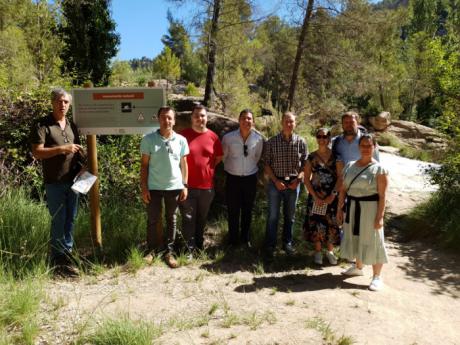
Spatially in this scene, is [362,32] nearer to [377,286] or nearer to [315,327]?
[377,286]

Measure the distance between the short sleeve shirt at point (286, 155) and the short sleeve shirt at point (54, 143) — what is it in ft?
7.36

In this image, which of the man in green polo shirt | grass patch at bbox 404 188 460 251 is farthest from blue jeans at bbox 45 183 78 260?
grass patch at bbox 404 188 460 251

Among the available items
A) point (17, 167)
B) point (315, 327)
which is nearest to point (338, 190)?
point (315, 327)

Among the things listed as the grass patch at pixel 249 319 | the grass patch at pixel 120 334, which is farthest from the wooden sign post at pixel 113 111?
the grass patch at pixel 120 334

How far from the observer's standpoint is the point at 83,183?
A: 3939mm

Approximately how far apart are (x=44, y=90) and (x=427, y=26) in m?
40.5

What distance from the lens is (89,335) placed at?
2.91 metres

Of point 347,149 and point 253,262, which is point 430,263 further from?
point 253,262

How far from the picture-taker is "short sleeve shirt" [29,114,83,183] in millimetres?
3756

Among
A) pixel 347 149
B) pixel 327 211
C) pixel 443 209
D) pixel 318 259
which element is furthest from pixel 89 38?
pixel 443 209

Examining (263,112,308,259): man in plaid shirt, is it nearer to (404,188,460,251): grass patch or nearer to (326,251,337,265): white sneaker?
(326,251,337,265): white sneaker

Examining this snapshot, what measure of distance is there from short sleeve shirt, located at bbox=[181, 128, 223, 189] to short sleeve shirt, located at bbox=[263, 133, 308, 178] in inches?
29.2

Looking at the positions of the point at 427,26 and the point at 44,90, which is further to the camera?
the point at 427,26

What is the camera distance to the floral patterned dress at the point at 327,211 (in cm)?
461
